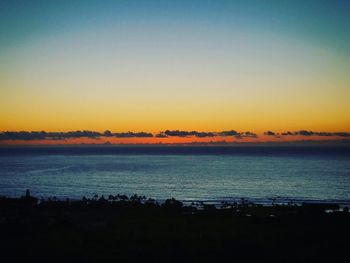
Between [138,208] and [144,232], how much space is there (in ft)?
46.5

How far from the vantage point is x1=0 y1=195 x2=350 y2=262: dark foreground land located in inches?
1153

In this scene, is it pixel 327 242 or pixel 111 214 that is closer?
pixel 327 242

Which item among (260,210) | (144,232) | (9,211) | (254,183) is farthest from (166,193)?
(144,232)

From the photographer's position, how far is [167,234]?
3653cm

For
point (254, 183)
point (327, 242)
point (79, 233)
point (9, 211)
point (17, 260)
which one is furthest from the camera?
point (254, 183)

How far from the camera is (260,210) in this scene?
5166 centimetres

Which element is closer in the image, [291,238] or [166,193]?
[291,238]

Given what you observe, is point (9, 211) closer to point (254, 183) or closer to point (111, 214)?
point (111, 214)

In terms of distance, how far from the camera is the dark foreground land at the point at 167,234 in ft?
96.1

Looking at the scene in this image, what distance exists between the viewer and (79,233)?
120 ft

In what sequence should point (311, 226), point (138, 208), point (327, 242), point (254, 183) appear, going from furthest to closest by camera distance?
point (254, 183)
point (138, 208)
point (311, 226)
point (327, 242)

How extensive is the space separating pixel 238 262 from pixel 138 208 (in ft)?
83.2

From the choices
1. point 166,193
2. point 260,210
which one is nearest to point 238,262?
point 260,210

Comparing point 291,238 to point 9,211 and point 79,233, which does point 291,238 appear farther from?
point 9,211
